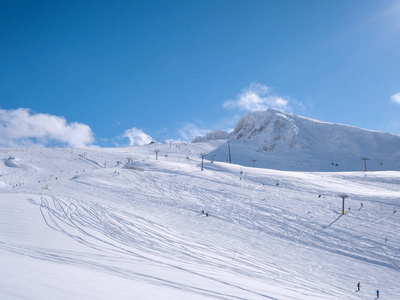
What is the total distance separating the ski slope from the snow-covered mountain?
44.0 m

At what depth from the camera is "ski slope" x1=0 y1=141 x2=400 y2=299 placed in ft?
25.3

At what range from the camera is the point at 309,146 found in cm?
8944

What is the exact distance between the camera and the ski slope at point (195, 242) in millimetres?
7725

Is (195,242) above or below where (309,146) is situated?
below

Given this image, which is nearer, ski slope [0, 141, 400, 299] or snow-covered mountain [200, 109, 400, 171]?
ski slope [0, 141, 400, 299]

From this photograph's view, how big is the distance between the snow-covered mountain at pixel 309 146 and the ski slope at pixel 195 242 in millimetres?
43967

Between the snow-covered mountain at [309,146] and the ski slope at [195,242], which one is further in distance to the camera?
the snow-covered mountain at [309,146]

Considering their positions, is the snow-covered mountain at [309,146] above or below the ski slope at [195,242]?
above

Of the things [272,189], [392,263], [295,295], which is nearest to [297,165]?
[272,189]

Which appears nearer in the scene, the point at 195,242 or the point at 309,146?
the point at 195,242

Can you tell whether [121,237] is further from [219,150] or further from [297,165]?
[219,150]

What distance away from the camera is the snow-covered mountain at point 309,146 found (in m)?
73.2

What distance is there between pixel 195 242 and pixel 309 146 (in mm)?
86506

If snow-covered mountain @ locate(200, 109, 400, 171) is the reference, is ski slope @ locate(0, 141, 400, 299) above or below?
below
